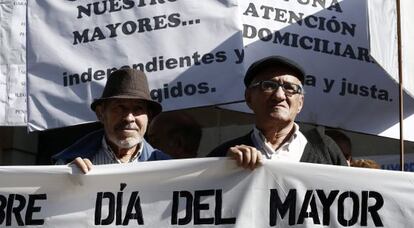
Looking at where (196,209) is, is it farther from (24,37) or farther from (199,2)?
(24,37)

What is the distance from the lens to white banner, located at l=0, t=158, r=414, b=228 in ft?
15.0

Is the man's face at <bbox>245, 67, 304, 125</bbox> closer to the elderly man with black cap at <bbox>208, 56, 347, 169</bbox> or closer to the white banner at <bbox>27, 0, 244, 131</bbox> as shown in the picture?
the elderly man with black cap at <bbox>208, 56, 347, 169</bbox>

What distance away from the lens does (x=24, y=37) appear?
21.1 ft

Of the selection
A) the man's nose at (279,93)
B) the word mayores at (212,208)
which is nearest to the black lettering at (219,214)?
the word mayores at (212,208)

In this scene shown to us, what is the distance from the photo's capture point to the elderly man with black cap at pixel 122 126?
196 inches

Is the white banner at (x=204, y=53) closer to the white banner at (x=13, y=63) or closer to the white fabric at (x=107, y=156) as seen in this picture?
the white banner at (x=13, y=63)

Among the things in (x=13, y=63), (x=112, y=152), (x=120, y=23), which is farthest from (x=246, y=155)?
(x=13, y=63)

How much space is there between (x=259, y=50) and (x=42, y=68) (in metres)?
1.16

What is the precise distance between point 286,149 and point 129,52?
134 centimetres

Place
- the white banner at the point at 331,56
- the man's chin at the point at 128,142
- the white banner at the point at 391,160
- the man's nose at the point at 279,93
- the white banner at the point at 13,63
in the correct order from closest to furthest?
the man's nose at the point at 279,93 < the man's chin at the point at 128,142 < the white banner at the point at 331,56 < the white banner at the point at 13,63 < the white banner at the point at 391,160

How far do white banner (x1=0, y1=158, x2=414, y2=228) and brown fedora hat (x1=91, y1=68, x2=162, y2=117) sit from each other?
38 cm

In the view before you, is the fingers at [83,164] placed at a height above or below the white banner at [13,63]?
below

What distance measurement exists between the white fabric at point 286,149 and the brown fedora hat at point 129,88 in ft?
1.72

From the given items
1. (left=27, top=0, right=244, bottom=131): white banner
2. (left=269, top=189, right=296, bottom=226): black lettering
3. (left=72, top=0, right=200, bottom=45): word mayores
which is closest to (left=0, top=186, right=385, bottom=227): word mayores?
(left=269, top=189, right=296, bottom=226): black lettering
